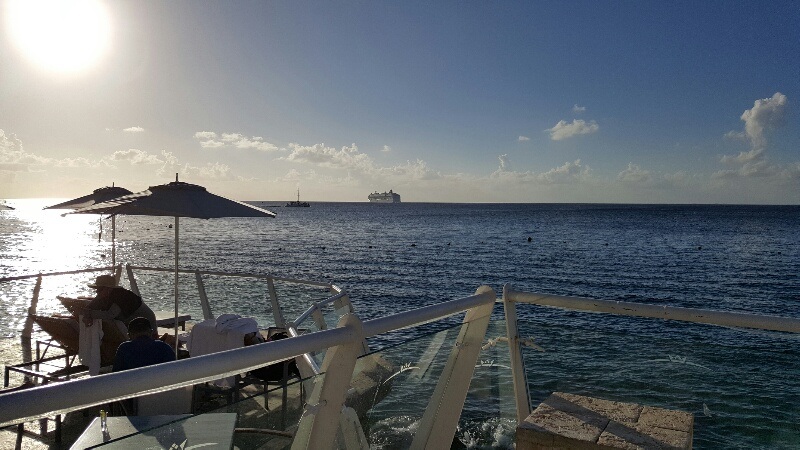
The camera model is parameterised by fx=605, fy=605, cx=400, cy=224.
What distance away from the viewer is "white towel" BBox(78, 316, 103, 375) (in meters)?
6.64

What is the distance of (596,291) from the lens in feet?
115

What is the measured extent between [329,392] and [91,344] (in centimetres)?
568

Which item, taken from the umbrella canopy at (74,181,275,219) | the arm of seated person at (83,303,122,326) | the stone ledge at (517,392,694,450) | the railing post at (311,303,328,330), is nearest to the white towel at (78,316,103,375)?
the arm of seated person at (83,303,122,326)

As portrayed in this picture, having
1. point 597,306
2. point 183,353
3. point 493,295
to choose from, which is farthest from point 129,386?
point 183,353

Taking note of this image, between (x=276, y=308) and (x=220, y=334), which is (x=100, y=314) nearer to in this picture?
(x=220, y=334)

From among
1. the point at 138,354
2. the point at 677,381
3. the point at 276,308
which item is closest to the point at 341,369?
the point at 677,381

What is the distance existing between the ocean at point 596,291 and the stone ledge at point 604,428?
1.93 feet

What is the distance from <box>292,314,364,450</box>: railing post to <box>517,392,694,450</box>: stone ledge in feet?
2.81

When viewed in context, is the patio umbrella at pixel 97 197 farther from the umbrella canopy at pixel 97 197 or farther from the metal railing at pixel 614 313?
the metal railing at pixel 614 313

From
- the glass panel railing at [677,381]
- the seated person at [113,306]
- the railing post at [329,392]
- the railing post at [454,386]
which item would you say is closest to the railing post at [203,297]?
the seated person at [113,306]

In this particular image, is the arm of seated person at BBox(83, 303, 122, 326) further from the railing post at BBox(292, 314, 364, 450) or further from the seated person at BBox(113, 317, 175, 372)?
the railing post at BBox(292, 314, 364, 450)

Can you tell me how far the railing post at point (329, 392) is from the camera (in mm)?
2055

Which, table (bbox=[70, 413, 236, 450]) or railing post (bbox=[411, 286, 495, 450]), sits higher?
table (bbox=[70, 413, 236, 450])

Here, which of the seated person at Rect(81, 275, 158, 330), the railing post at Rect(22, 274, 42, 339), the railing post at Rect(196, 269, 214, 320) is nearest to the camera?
the seated person at Rect(81, 275, 158, 330)
